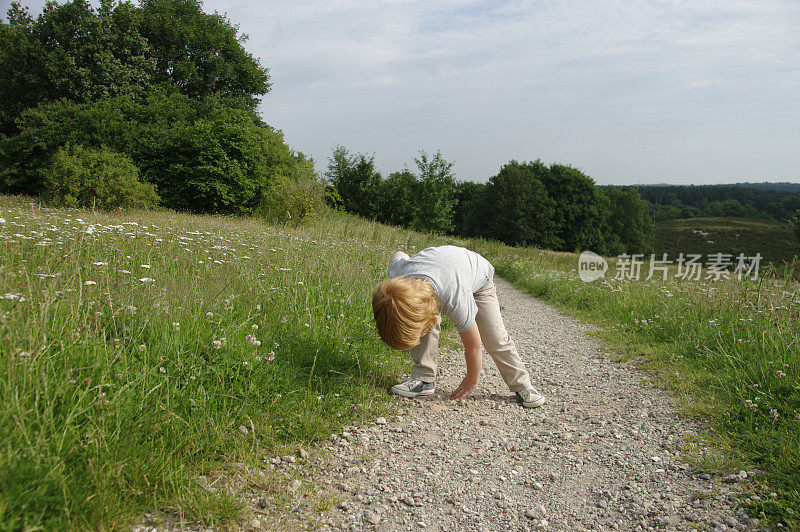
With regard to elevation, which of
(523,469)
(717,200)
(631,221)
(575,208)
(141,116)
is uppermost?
(717,200)

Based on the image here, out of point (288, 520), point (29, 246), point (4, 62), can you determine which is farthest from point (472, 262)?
point (4, 62)

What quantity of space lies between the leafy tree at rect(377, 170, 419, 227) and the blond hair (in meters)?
25.9

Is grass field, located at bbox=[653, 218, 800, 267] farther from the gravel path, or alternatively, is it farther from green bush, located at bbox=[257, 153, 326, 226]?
the gravel path

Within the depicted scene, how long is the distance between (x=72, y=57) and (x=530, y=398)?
1353 inches

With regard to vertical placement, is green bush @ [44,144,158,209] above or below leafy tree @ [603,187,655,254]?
below

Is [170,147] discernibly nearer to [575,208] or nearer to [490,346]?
[490,346]

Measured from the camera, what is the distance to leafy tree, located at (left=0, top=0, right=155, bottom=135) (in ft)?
90.3

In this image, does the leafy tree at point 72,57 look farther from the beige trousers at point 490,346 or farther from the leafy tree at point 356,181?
the beige trousers at point 490,346

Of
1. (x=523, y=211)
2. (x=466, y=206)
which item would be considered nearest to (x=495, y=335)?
(x=523, y=211)

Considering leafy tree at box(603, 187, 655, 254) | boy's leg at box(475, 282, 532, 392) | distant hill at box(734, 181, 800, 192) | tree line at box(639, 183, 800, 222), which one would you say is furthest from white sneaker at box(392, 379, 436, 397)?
distant hill at box(734, 181, 800, 192)

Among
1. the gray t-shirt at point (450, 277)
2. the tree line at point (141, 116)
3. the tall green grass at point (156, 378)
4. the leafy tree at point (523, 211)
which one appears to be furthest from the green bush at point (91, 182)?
the leafy tree at point (523, 211)

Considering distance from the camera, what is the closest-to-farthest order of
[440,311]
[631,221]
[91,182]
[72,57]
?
[440,311], [91,182], [72,57], [631,221]

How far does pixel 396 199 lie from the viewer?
32.9 meters

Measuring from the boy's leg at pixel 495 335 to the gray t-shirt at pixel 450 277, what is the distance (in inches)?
9.7
